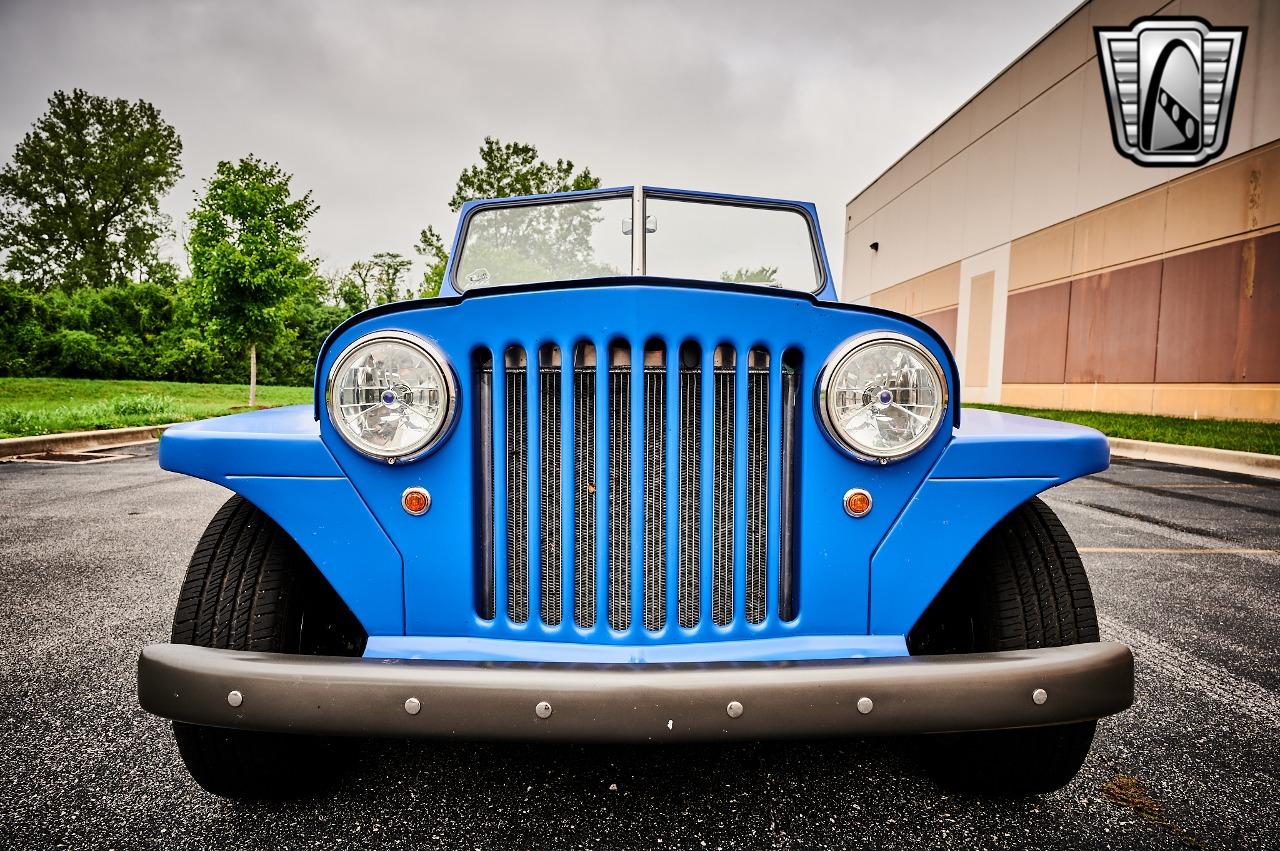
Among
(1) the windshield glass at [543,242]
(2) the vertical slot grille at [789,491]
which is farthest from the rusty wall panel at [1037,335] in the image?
(2) the vertical slot grille at [789,491]

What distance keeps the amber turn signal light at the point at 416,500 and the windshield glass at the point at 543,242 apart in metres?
1.48

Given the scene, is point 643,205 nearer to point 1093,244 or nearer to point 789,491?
point 789,491

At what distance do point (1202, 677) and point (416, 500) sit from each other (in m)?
2.65

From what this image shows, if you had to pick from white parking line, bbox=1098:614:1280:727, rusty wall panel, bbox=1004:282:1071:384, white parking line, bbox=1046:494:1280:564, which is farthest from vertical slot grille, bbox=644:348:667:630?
rusty wall panel, bbox=1004:282:1071:384

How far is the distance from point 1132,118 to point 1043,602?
15.2 m

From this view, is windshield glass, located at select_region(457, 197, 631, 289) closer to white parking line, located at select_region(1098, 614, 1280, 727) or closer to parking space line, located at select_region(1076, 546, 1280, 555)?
white parking line, located at select_region(1098, 614, 1280, 727)

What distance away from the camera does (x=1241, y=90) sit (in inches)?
426

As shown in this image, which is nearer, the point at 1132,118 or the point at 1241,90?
the point at 1241,90

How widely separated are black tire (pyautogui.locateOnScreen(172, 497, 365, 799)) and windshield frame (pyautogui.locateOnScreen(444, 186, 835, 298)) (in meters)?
1.49

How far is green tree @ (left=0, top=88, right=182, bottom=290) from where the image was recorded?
33.5m

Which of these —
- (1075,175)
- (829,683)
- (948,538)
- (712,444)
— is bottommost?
(829,683)

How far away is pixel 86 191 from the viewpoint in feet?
113

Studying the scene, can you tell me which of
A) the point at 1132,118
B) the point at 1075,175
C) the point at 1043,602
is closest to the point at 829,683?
the point at 1043,602

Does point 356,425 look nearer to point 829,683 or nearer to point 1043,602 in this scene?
point 829,683
